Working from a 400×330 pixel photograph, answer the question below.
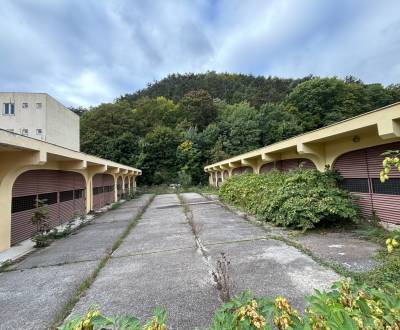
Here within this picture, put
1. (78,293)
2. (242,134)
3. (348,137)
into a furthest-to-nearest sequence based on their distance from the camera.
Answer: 1. (242,134)
2. (348,137)
3. (78,293)

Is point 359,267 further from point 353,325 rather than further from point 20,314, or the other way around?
point 20,314

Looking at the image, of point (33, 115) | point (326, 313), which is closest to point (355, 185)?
point (326, 313)

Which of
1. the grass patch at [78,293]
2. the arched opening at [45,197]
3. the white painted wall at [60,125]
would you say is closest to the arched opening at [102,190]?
the arched opening at [45,197]

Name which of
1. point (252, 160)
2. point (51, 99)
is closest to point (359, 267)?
point (252, 160)

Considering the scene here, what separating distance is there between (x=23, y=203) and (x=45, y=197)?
115 cm

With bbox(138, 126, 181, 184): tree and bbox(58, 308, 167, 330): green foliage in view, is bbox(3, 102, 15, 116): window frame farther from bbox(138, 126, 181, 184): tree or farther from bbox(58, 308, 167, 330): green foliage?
bbox(58, 308, 167, 330): green foliage

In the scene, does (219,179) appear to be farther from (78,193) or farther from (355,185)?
(355,185)

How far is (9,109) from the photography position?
63.9 ft

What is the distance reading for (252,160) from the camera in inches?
576

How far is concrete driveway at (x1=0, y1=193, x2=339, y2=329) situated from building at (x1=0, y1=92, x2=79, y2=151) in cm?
1559

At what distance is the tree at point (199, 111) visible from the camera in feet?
140

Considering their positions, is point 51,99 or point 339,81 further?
point 339,81

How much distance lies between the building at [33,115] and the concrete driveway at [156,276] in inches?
614

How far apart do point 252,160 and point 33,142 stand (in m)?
11.5
